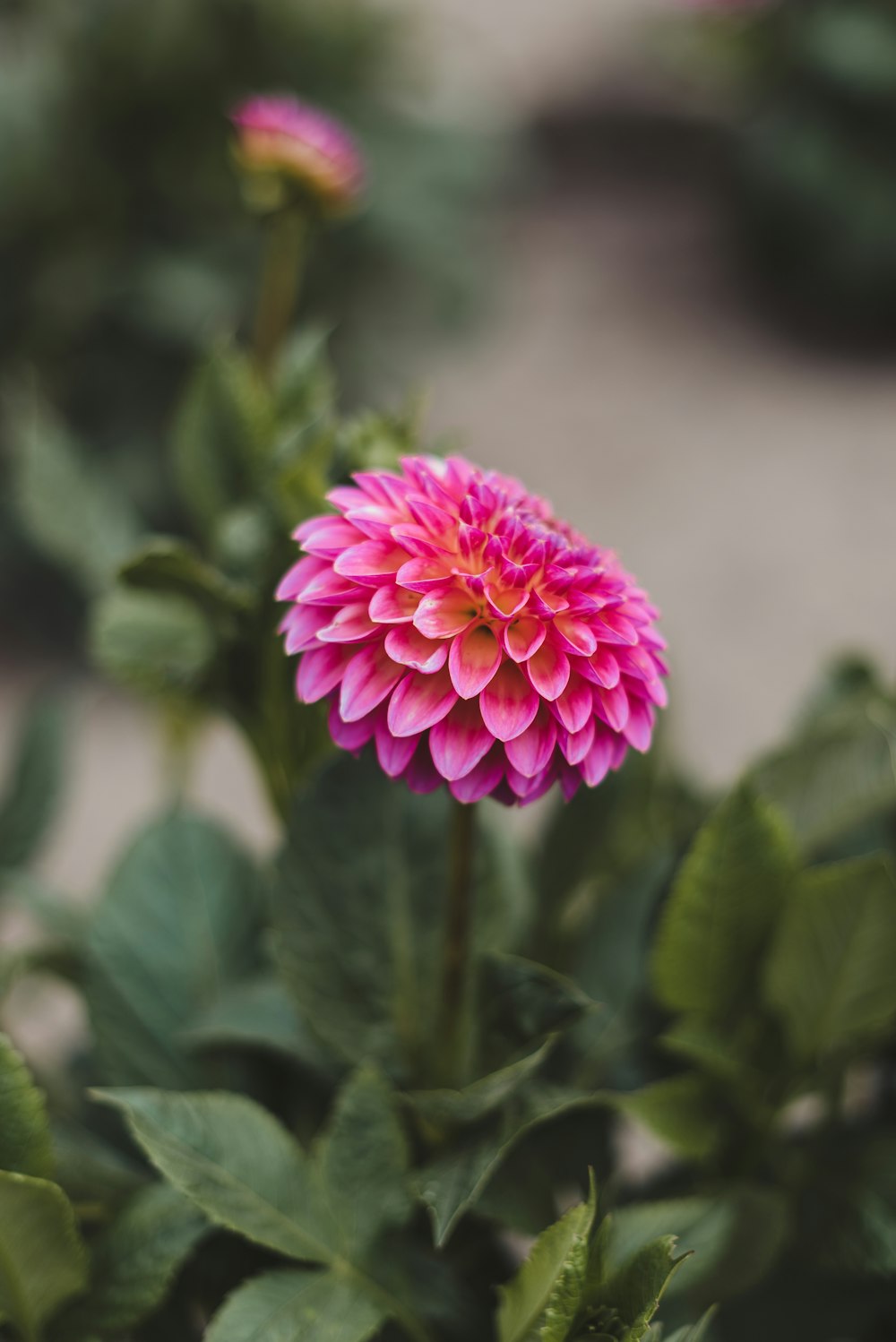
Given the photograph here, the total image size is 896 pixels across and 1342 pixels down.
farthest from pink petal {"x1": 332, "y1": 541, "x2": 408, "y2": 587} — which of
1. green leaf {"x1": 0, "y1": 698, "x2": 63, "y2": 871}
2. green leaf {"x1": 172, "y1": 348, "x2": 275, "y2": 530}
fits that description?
green leaf {"x1": 0, "y1": 698, "x2": 63, "y2": 871}

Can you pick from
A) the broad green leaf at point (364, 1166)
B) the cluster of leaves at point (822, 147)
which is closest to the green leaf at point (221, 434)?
the broad green leaf at point (364, 1166)

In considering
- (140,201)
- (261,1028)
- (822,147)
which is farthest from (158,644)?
(822,147)

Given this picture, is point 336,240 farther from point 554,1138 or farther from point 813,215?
point 554,1138

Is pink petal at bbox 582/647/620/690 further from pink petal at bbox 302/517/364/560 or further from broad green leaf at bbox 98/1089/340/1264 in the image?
broad green leaf at bbox 98/1089/340/1264

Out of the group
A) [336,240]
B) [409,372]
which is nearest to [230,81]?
[336,240]

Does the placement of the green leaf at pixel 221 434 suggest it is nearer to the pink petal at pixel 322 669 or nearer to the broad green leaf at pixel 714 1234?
the pink petal at pixel 322 669

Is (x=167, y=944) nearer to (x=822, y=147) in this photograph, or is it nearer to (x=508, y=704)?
(x=508, y=704)
